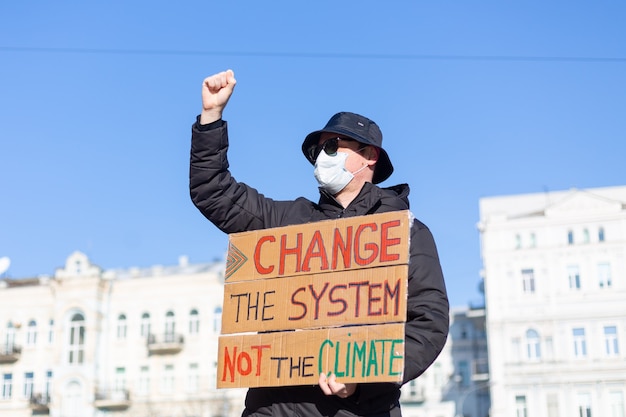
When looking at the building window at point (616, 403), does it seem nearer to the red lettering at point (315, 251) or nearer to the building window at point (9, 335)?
the building window at point (9, 335)

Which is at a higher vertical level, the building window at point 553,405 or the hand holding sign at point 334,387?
the building window at point 553,405

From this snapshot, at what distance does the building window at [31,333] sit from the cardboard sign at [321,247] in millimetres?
54027

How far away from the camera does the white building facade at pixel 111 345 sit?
53375 mm

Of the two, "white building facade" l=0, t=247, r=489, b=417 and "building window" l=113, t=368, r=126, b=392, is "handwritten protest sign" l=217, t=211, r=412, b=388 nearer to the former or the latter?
"white building facade" l=0, t=247, r=489, b=417

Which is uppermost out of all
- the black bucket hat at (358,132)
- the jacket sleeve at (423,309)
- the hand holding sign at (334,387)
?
the black bucket hat at (358,132)

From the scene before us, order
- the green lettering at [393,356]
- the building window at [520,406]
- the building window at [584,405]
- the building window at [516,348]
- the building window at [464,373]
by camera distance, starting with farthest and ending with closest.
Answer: the building window at [464,373] < the building window at [516,348] < the building window at [520,406] < the building window at [584,405] < the green lettering at [393,356]

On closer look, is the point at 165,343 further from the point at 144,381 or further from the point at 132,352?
the point at 144,381

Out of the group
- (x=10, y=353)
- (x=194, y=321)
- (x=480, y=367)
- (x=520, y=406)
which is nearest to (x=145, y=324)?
(x=194, y=321)

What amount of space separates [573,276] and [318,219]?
1888 inches

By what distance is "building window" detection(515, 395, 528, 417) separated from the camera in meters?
49.8

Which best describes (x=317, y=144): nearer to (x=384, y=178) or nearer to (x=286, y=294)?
(x=384, y=178)

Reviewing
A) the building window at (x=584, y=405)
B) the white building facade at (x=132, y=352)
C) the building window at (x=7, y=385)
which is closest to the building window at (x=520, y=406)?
the white building facade at (x=132, y=352)

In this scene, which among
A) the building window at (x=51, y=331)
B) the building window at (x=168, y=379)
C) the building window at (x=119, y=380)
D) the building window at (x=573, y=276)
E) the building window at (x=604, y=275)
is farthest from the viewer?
the building window at (x=51, y=331)

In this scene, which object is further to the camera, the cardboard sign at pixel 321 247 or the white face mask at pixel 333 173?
the white face mask at pixel 333 173
